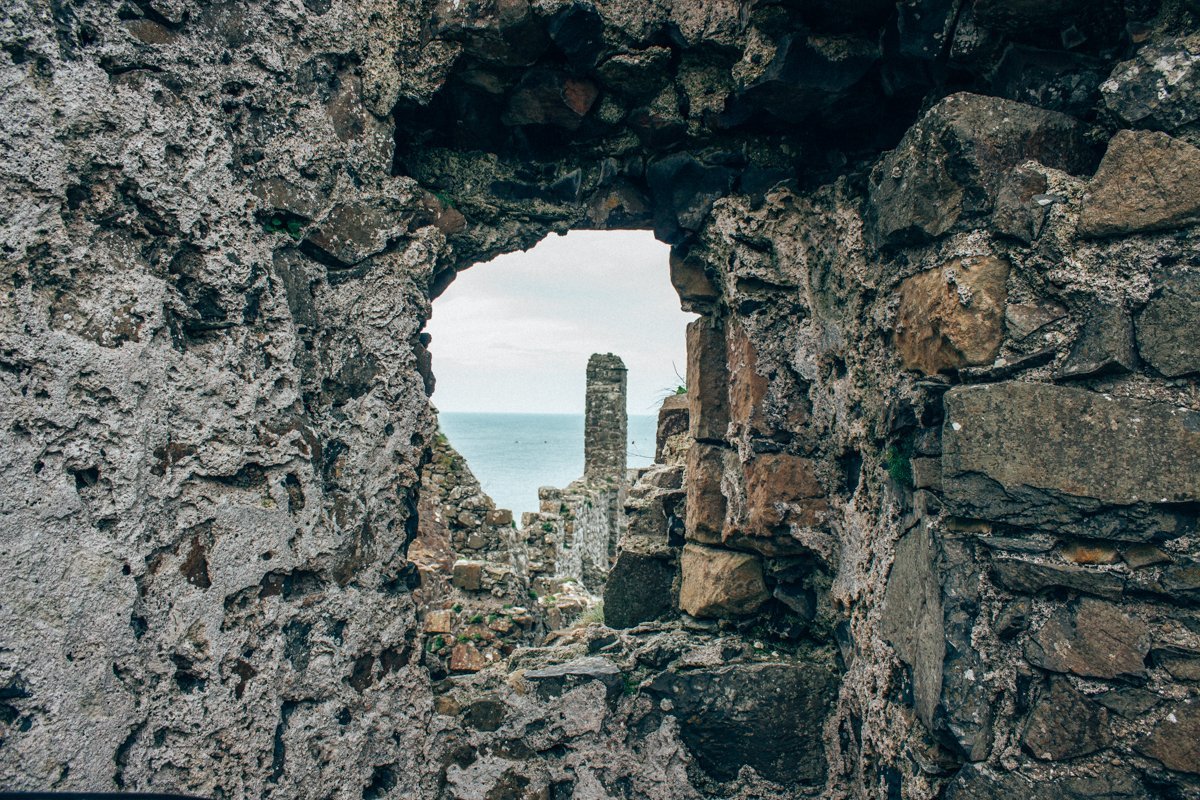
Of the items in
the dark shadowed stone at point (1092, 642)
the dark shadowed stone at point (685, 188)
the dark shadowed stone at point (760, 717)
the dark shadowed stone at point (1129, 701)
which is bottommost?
the dark shadowed stone at point (760, 717)

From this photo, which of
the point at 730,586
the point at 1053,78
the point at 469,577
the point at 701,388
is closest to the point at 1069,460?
the point at 1053,78

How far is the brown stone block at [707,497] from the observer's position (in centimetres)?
307

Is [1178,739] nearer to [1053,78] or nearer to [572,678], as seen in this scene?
[1053,78]

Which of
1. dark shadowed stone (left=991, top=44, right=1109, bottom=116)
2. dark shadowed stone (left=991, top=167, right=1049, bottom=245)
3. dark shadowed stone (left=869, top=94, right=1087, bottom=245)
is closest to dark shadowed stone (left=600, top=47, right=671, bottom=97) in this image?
dark shadowed stone (left=869, top=94, right=1087, bottom=245)

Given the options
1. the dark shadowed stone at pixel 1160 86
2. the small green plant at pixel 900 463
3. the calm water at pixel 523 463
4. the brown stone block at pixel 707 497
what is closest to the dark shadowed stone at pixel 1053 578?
the small green plant at pixel 900 463

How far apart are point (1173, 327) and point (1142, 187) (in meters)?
0.33

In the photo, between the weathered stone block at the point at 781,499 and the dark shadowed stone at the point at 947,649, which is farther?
the weathered stone block at the point at 781,499

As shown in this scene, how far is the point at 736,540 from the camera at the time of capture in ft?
9.64

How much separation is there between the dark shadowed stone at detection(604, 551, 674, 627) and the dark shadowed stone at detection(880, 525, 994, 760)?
129 cm

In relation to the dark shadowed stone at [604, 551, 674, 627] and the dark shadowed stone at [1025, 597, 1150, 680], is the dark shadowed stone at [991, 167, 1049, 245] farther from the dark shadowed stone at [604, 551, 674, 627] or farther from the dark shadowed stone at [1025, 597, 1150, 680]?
the dark shadowed stone at [604, 551, 674, 627]

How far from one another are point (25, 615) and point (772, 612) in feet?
7.86

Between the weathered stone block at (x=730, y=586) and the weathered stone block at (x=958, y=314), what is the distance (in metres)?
1.12

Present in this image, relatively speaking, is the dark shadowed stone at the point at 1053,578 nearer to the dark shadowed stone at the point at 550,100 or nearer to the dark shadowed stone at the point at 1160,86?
the dark shadowed stone at the point at 1160,86

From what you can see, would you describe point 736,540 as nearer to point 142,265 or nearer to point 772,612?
point 772,612
